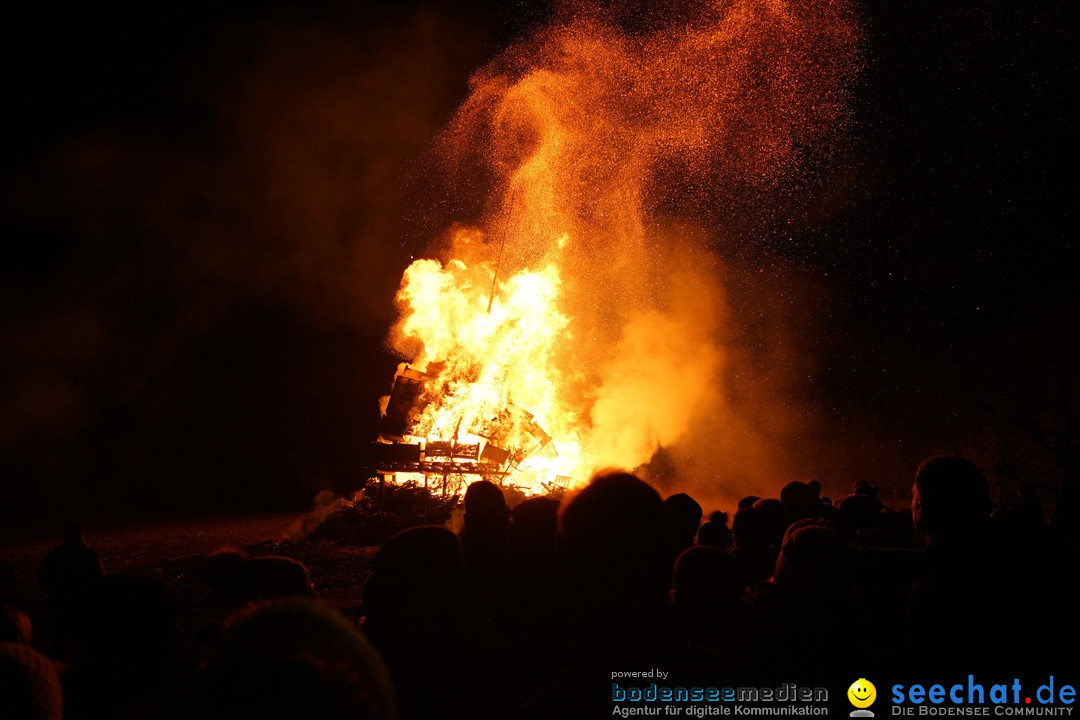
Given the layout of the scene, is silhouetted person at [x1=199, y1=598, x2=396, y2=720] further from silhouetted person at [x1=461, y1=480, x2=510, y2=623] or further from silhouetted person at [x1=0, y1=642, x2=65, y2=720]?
silhouetted person at [x1=461, y1=480, x2=510, y2=623]

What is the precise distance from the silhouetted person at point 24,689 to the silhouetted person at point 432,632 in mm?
1074

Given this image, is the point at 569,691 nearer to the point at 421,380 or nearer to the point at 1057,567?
the point at 1057,567

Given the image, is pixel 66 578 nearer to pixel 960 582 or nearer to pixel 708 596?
pixel 708 596

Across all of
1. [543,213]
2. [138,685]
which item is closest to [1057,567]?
[138,685]

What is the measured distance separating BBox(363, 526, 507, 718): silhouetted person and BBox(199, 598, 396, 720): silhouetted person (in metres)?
1.19

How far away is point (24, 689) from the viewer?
142 cm

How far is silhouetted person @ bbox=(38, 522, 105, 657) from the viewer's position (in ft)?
18.6

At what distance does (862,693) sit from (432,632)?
1646 millimetres

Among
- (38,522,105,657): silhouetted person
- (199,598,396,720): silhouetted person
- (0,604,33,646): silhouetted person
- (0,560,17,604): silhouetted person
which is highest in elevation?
(199,598,396,720): silhouetted person

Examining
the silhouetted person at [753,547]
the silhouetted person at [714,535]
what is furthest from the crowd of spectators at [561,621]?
the silhouetted person at [714,535]

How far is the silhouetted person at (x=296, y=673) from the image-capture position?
107 cm

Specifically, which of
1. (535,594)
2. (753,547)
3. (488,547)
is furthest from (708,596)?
(753,547)

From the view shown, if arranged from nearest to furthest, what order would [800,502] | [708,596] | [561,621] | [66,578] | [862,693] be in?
[862,693]
[708,596]
[561,621]
[800,502]
[66,578]

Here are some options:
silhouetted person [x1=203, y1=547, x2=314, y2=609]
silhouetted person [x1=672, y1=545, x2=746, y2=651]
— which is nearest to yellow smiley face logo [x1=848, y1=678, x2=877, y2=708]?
silhouetted person [x1=672, y1=545, x2=746, y2=651]
